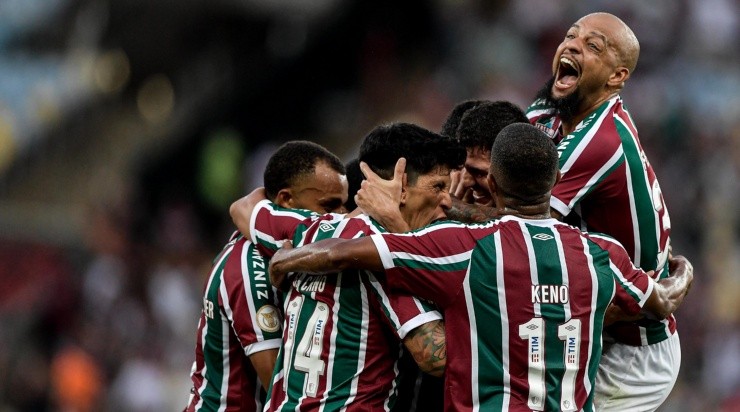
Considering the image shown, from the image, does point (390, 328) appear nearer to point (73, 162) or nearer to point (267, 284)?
point (267, 284)

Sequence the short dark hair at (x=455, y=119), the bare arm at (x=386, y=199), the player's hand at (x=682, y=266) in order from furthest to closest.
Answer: the short dark hair at (x=455, y=119) < the player's hand at (x=682, y=266) < the bare arm at (x=386, y=199)

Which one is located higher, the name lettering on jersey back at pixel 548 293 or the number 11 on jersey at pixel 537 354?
the name lettering on jersey back at pixel 548 293

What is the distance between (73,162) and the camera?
19.7 meters

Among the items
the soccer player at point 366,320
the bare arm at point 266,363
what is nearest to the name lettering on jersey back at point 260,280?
the bare arm at point 266,363

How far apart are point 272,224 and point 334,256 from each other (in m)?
0.89

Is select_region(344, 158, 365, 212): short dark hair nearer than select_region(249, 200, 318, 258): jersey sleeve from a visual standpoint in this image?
No

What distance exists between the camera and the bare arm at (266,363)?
21.1 feet

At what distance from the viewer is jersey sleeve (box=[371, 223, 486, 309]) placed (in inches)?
220

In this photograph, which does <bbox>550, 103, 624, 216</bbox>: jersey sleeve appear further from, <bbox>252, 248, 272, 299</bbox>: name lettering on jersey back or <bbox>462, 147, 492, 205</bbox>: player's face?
<bbox>252, 248, 272, 299</bbox>: name lettering on jersey back

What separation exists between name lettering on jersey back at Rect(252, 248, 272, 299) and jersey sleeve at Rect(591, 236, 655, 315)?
161 centimetres

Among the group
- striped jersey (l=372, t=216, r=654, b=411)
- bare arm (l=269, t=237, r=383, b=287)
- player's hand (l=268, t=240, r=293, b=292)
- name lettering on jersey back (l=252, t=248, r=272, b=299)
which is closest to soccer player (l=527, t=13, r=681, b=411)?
striped jersey (l=372, t=216, r=654, b=411)

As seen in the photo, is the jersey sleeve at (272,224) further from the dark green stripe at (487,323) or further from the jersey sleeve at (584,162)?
the jersey sleeve at (584,162)

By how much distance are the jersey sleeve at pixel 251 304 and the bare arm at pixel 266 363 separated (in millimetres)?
23

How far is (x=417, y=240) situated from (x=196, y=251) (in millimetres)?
13167
